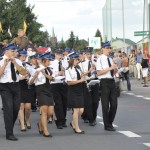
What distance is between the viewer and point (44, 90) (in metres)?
9.88

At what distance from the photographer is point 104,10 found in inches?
2072

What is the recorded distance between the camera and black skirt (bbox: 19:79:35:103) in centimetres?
→ 1101

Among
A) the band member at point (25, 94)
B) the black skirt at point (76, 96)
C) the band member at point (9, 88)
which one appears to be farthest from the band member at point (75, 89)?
the band member at point (9, 88)

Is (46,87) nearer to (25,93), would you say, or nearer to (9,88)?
(9,88)

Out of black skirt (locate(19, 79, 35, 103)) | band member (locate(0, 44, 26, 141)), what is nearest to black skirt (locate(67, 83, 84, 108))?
black skirt (locate(19, 79, 35, 103))

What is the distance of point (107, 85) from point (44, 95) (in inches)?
57.0

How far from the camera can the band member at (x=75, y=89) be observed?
33.5 feet

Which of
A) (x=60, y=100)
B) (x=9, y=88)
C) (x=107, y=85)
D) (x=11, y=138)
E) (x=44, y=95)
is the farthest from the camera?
(x=60, y=100)

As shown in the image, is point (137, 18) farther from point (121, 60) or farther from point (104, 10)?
point (121, 60)

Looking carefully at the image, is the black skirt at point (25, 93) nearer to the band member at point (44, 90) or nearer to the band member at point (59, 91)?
the band member at point (59, 91)

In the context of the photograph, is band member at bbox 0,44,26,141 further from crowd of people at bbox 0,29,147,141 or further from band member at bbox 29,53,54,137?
band member at bbox 29,53,54,137

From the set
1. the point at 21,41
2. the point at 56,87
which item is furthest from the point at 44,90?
the point at 21,41

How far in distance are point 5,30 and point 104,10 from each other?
48.8 ft

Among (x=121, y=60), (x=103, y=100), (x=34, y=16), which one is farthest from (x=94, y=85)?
(x=34, y=16)
